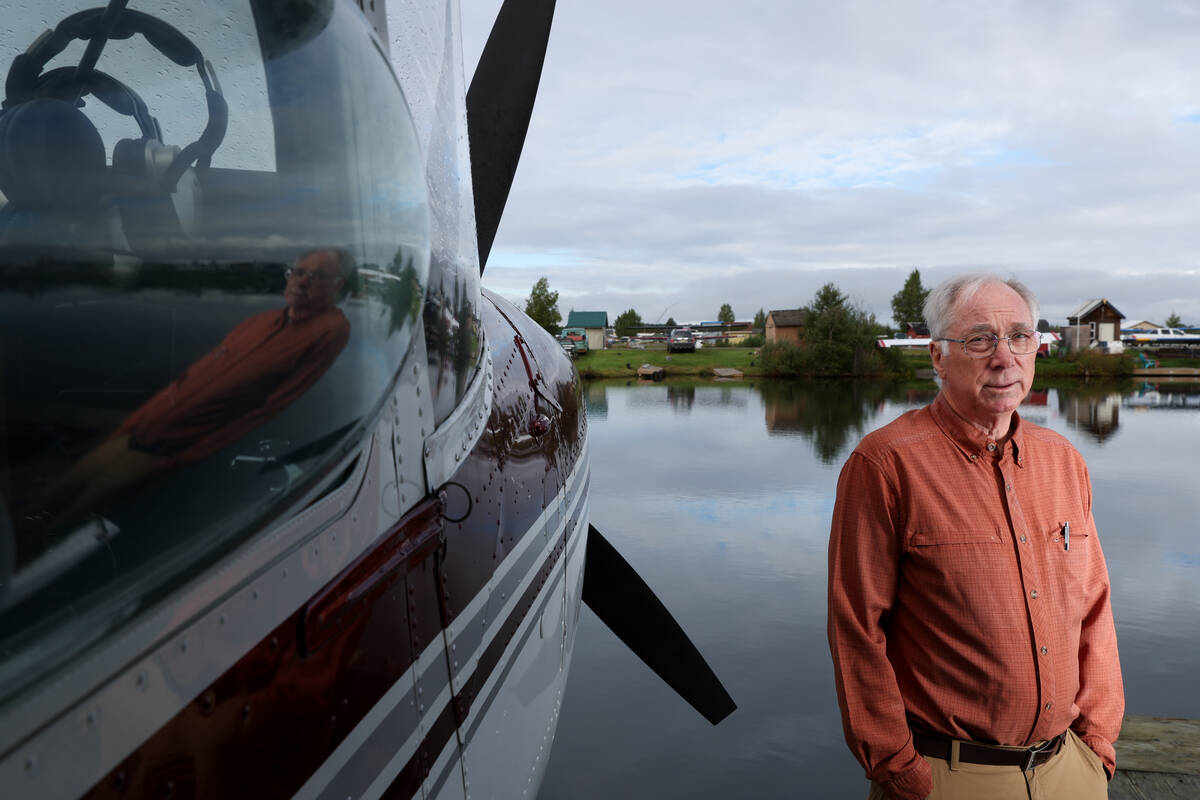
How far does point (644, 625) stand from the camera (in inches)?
180

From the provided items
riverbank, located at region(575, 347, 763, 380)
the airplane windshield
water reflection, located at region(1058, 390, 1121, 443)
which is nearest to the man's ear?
the airplane windshield

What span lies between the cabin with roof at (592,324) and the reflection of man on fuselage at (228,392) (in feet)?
237

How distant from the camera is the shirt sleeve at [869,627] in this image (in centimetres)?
179

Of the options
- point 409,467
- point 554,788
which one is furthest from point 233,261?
point 554,788

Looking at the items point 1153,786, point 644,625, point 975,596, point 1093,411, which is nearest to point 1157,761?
point 1153,786

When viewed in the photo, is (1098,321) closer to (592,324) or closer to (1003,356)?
(592,324)

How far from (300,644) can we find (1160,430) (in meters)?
34.6

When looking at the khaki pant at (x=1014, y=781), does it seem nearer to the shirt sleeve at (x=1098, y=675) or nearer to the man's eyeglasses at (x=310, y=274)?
the shirt sleeve at (x=1098, y=675)

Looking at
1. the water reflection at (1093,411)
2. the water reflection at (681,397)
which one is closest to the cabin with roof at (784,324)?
the water reflection at (681,397)

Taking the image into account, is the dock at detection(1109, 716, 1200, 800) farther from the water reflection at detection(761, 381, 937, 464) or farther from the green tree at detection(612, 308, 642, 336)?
the green tree at detection(612, 308, 642, 336)

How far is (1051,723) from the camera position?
1.80m

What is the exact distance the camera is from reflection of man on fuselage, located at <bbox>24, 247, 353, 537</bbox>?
2.62 ft

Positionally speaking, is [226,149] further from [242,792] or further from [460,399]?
[242,792]

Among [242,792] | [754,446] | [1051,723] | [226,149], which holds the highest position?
[226,149]
